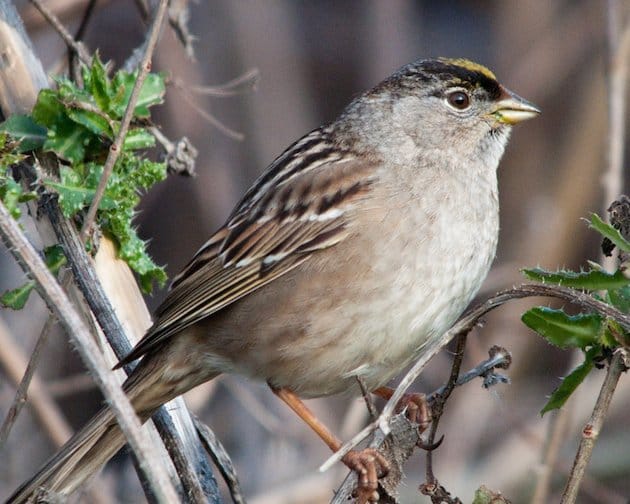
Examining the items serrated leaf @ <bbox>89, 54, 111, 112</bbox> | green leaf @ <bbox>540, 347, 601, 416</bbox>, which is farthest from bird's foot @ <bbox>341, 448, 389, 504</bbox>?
serrated leaf @ <bbox>89, 54, 111, 112</bbox>

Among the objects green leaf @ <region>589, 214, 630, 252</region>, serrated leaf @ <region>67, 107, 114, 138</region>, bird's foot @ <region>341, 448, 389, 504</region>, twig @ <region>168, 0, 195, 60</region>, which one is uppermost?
twig @ <region>168, 0, 195, 60</region>

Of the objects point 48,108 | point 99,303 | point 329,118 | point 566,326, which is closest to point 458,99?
point 48,108

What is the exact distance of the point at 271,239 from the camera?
3025 mm

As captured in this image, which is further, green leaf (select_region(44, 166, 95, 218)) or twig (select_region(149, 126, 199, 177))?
twig (select_region(149, 126, 199, 177))

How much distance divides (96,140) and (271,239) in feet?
2.08

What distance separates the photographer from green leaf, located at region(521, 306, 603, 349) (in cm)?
181

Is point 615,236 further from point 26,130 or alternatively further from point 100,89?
point 26,130

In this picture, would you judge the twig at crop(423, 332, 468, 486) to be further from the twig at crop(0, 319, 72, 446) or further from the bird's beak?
the twig at crop(0, 319, 72, 446)

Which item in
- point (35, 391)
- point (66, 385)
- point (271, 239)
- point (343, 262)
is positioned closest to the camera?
point (343, 262)

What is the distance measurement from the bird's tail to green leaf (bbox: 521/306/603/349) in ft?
3.80

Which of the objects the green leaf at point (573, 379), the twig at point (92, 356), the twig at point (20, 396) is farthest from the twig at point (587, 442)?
the twig at point (20, 396)

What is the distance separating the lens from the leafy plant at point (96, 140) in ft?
8.32

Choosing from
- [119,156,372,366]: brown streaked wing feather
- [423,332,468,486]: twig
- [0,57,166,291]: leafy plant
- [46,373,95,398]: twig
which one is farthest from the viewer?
[46,373,95,398]: twig

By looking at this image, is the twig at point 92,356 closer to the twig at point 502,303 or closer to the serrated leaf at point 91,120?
the twig at point 502,303
